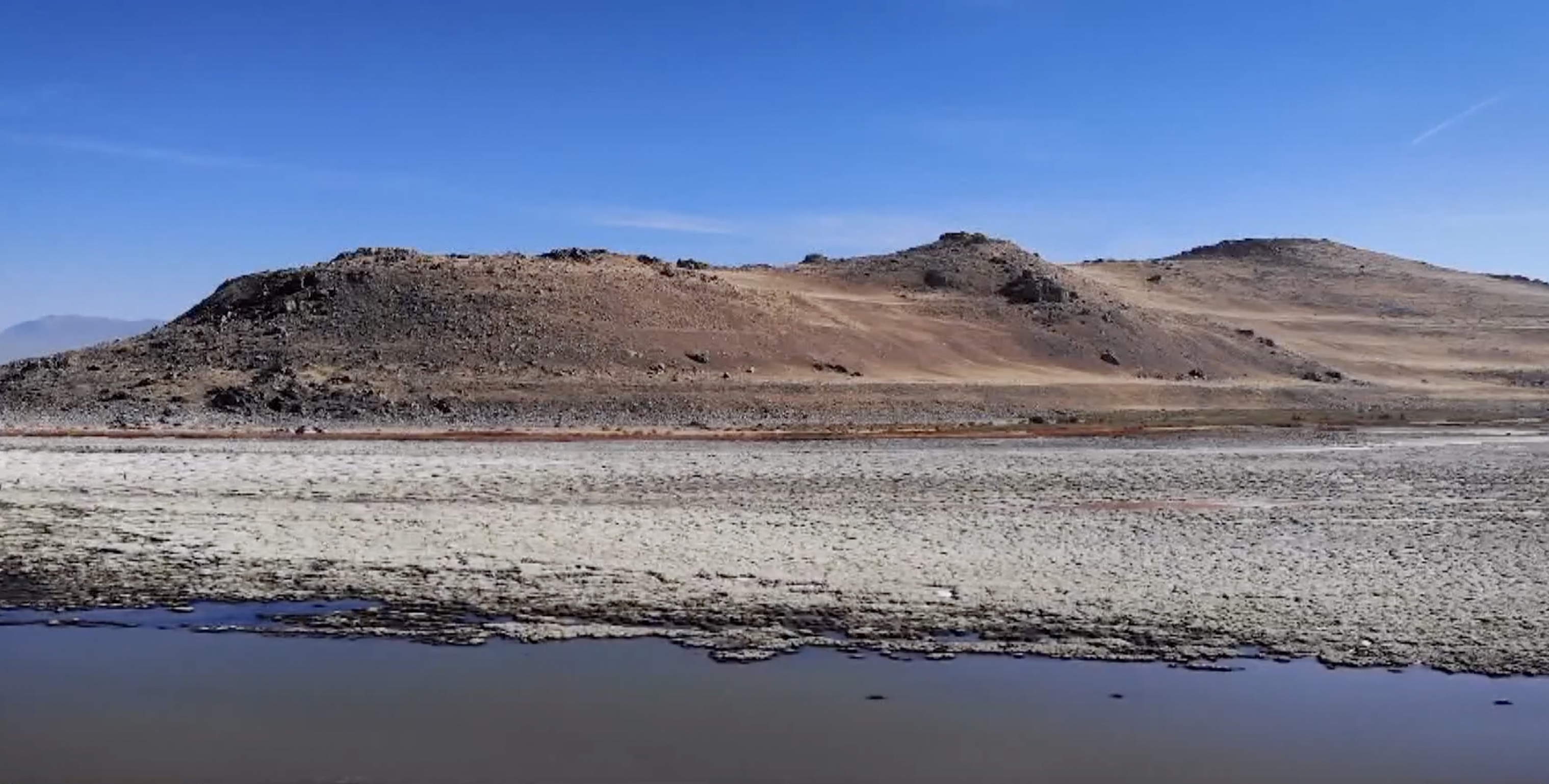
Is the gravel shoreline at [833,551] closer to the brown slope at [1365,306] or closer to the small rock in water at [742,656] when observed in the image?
the small rock in water at [742,656]

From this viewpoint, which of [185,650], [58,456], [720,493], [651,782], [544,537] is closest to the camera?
[651,782]

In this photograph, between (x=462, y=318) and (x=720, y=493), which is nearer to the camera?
(x=720, y=493)

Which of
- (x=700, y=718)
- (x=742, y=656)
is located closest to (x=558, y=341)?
(x=742, y=656)

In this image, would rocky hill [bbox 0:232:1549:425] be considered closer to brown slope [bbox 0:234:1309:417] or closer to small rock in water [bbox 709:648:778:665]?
brown slope [bbox 0:234:1309:417]

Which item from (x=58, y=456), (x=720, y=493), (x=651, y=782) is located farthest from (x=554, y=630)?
(x=58, y=456)

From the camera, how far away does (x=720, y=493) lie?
21.6 m

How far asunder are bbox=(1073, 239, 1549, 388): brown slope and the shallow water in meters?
68.6

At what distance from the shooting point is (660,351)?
50250mm

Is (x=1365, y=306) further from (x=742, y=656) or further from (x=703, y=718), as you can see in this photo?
(x=703, y=718)

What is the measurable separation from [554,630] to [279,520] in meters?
7.67

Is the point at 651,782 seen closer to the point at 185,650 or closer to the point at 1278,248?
the point at 185,650

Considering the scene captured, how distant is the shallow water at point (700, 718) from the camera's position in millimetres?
8227

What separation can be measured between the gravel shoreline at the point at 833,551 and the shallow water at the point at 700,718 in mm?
658

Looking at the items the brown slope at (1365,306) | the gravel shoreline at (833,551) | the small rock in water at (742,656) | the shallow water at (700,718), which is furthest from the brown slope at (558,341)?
the small rock in water at (742,656)
